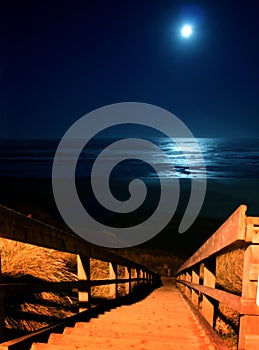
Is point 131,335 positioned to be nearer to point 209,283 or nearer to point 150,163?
point 209,283

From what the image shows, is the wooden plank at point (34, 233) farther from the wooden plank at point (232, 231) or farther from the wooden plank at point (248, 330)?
the wooden plank at point (248, 330)

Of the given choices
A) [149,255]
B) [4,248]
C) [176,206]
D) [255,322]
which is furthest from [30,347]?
[176,206]

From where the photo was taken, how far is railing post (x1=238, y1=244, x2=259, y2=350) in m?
1.91

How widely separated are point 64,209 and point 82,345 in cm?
1828

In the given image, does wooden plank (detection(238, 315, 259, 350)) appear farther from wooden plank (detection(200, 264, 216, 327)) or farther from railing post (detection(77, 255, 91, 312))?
railing post (detection(77, 255, 91, 312))

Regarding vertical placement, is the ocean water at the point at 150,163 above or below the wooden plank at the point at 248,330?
above

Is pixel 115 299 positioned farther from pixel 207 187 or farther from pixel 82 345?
pixel 207 187

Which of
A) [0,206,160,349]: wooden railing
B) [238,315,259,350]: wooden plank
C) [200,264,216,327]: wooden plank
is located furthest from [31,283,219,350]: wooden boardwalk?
[238,315,259,350]: wooden plank

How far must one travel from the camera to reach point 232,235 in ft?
6.63

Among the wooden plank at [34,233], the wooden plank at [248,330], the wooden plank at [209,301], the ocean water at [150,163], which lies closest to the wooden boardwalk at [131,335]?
the wooden plank at [209,301]

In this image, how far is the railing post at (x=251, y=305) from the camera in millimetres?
1905

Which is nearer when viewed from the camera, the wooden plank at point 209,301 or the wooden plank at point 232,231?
the wooden plank at point 232,231

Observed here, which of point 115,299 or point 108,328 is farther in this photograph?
point 115,299

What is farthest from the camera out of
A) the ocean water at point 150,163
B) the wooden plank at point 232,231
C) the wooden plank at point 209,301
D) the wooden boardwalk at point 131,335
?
the ocean water at point 150,163
